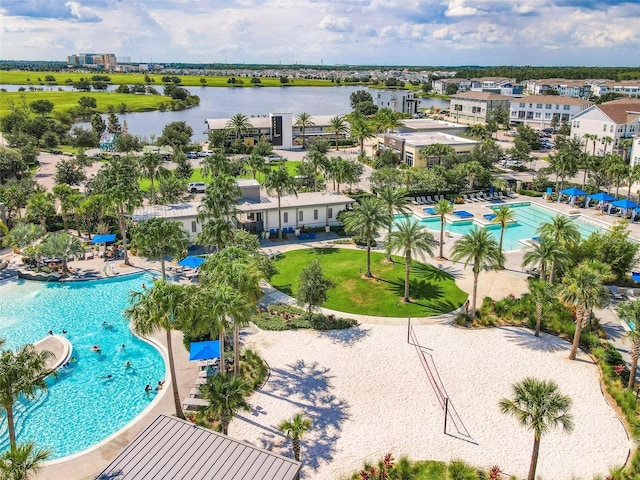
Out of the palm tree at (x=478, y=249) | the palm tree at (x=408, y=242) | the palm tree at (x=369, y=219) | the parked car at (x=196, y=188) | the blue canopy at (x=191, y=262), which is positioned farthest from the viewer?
the parked car at (x=196, y=188)

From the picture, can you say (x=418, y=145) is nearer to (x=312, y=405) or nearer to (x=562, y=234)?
(x=562, y=234)

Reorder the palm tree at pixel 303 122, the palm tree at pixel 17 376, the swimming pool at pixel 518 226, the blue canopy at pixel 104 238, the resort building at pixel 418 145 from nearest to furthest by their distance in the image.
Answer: the palm tree at pixel 17 376
the blue canopy at pixel 104 238
the swimming pool at pixel 518 226
the resort building at pixel 418 145
the palm tree at pixel 303 122

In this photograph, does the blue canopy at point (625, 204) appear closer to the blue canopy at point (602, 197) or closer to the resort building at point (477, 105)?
the blue canopy at point (602, 197)

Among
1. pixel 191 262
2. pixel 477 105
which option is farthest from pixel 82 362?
pixel 477 105

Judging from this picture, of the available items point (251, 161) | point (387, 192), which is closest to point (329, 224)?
point (387, 192)

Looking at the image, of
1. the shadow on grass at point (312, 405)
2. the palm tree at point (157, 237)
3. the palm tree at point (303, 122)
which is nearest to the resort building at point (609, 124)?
the palm tree at point (303, 122)

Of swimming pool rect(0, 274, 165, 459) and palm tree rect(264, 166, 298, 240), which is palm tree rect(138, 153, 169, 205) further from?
swimming pool rect(0, 274, 165, 459)
